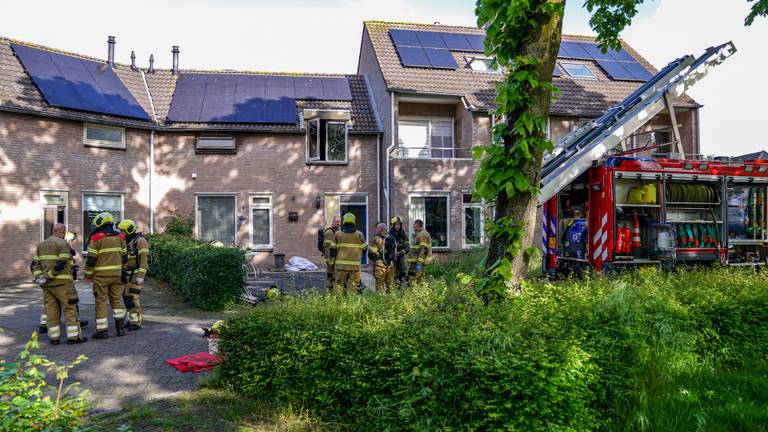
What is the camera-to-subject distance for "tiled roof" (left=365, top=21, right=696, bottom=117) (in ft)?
57.3

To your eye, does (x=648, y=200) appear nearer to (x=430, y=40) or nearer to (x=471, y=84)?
(x=471, y=84)

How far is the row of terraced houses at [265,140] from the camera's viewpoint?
1520cm

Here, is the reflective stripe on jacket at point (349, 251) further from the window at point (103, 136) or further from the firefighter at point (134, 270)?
the window at point (103, 136)

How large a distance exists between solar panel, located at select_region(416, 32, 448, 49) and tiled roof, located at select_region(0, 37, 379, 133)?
283 cm

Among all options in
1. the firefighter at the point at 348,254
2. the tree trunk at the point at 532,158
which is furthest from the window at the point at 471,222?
the tree trunk at the point at 532,158

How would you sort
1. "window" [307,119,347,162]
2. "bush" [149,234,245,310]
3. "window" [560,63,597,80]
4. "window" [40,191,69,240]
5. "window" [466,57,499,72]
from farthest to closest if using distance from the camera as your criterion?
"window" [560,63,597,80], "window" [466,57,499,72], "window" [307,119,347,162], "window" [40,191,69,240], "bush" [149,234,245,310]

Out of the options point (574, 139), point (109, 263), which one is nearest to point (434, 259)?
point (574, 139)

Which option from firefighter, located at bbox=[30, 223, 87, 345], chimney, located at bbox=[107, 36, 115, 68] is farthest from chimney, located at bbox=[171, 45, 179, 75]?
firefighter, located at bbox=[30, 223, 87, 345]

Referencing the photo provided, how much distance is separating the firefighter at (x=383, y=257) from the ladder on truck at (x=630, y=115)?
346 centimetres

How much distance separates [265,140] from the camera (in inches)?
686

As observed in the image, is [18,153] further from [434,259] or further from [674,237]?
[674,237]

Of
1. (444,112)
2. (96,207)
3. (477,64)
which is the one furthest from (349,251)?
(477,64)

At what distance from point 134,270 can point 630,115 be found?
30.2 feet

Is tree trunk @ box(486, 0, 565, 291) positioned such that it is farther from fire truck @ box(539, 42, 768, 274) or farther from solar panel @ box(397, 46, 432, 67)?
solar panel @ box(397, 46, 432, 67)
